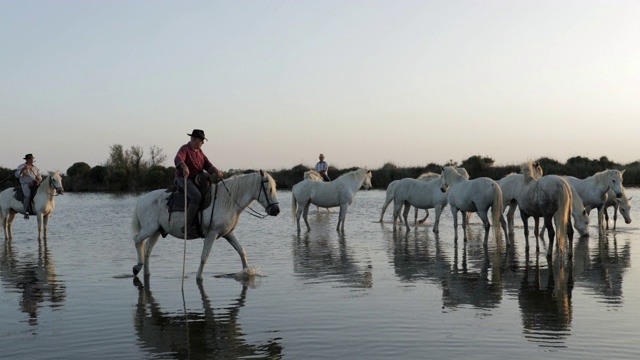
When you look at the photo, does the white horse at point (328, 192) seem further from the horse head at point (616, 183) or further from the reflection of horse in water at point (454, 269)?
the horse head at point (616, 183)

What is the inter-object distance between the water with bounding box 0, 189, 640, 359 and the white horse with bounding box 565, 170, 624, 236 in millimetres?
1443

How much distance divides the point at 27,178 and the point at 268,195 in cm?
1009

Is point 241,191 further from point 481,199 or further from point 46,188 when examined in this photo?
point 46,188

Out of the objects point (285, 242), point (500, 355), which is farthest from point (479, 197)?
point (500, 355)

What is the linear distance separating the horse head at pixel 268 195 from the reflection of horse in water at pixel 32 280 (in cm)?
289

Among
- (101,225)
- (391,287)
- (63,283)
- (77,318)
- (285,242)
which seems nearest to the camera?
(77,318)

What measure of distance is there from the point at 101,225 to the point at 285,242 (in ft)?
26.8

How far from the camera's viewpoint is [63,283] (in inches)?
418

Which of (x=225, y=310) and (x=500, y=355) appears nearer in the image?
(x=500, y=355)

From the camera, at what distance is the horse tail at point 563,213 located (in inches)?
478

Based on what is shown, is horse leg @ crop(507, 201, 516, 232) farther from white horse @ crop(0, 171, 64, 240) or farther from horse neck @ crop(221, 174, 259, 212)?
white horse @ crop(0, 171, 64, 240)

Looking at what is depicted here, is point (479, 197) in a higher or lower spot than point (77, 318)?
higher

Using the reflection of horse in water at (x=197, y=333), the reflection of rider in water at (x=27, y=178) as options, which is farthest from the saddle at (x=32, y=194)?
the reflection of horse in water at (x=197, y=333)

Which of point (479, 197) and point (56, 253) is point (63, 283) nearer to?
point (56, 253)
